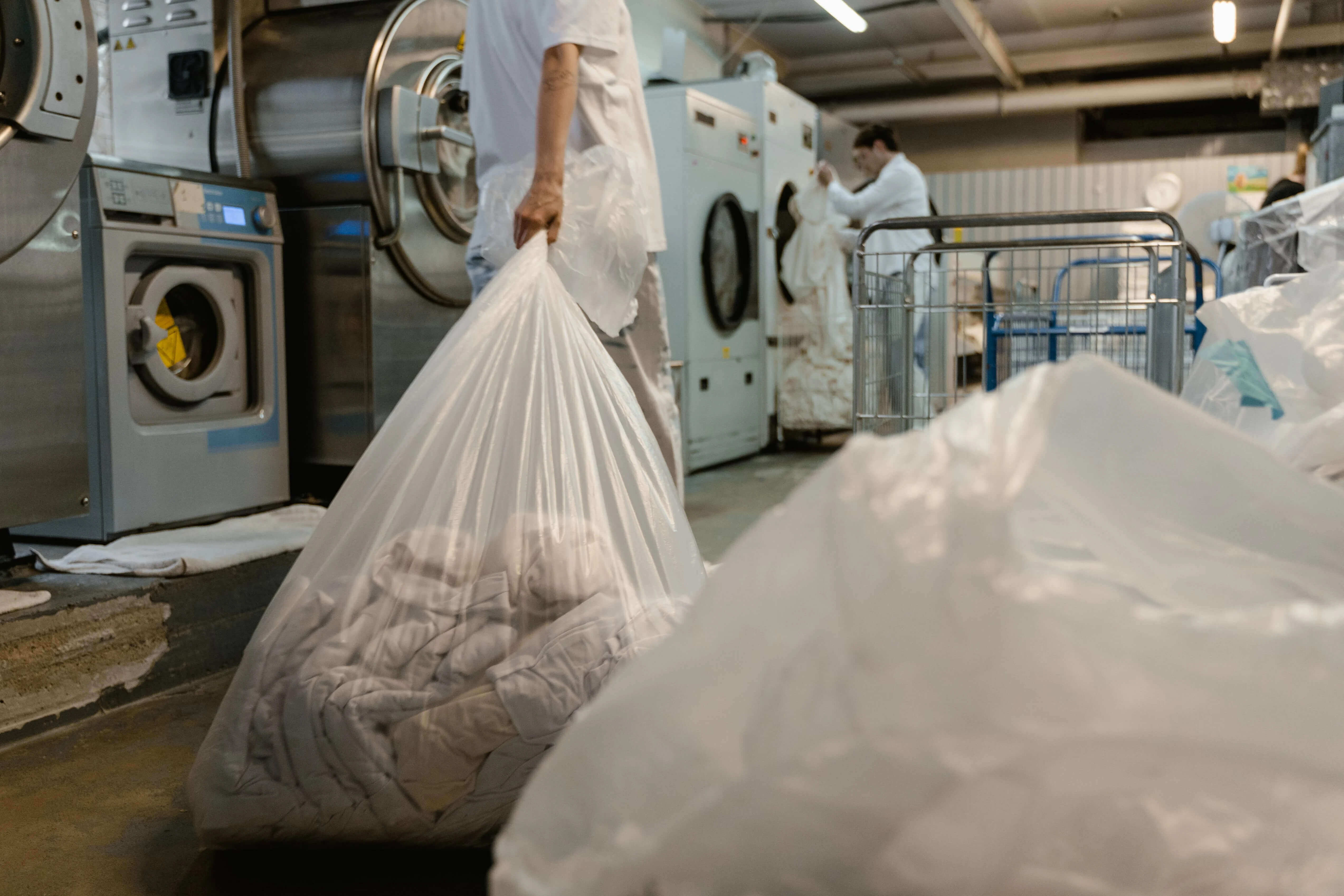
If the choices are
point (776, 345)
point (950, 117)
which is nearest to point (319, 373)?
point (776, 345)

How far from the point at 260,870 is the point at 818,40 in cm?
746

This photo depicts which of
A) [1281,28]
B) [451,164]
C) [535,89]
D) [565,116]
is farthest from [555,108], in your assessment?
[1281,28]

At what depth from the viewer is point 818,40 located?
7.70 meters

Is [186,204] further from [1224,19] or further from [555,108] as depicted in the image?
[1224,19]

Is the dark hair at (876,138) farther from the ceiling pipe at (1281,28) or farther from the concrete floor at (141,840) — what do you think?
the concrete floor at (141,840)

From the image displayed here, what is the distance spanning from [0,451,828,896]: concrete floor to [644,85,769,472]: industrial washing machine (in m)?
2.84

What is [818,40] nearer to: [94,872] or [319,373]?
[319,373]

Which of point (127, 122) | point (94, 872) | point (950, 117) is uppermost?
point (950, 117)

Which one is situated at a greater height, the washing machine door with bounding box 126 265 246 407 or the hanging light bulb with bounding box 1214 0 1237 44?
the hanging light bulb with bounding box 1214 0 1237 44

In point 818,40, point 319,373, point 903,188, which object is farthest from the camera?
point 818,40

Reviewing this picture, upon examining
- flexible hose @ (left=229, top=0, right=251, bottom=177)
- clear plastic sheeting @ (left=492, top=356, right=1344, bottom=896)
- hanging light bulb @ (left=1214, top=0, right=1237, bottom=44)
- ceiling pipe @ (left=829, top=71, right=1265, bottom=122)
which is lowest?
clear plastic sheeting @ (left=492, top=356, right=1344, bottom=896)

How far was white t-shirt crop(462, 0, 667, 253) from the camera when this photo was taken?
199 cm

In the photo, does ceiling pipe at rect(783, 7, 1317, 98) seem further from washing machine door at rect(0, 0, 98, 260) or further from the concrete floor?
the concrete floor

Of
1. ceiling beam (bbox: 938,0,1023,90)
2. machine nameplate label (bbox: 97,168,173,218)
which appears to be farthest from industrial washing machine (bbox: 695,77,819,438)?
machine nameplate label (bbox: 97,168,173,218)
